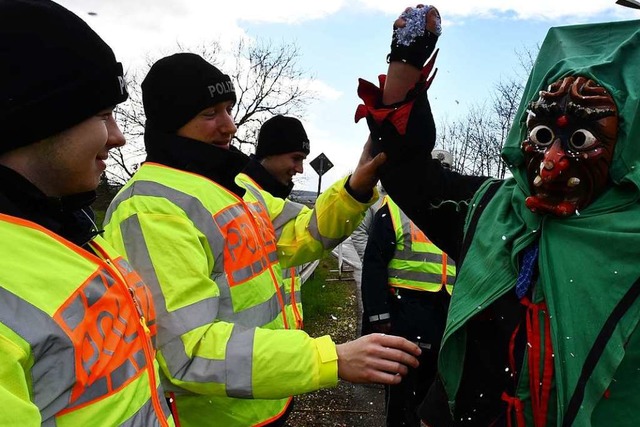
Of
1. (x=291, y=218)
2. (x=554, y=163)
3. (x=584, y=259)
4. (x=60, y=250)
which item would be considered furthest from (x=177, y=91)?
(x=584, y=259)

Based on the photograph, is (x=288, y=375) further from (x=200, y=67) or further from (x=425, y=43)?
(x=200, y=67)

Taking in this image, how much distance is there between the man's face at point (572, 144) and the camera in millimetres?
1632

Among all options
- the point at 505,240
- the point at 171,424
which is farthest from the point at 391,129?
the point at 171,424

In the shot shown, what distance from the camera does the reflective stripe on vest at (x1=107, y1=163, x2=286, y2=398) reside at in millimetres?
1841

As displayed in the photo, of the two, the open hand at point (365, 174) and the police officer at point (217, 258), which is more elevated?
the open hand at point (365, 174)

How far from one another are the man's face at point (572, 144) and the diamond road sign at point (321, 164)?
41.4ft

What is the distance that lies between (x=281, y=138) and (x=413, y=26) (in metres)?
2.91

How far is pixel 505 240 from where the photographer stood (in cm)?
179

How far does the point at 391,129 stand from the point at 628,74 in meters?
0.80

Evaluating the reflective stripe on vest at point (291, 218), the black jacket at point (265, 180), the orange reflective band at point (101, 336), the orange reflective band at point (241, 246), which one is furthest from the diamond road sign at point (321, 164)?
the orange reflective band at point (101, 336)

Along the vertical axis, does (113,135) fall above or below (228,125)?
above

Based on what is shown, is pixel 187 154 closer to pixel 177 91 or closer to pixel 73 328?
pixel 177 91

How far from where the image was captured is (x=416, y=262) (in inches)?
166

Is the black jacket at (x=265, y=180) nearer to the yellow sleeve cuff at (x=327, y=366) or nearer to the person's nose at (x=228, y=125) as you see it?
the person's nose at (x=228, y=125)
